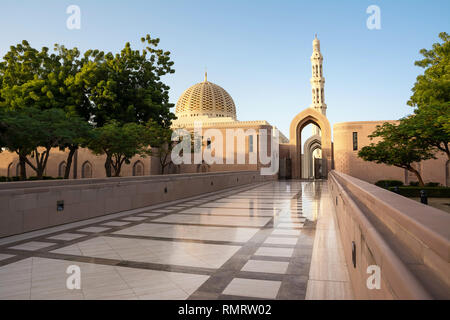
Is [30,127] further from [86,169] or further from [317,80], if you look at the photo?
[317,80]

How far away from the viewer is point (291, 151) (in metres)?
31.1

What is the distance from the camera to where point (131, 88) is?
17031mm

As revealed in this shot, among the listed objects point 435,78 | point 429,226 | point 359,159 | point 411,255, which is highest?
point 435,78

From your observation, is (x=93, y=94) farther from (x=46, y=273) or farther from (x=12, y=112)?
(x=46, y=273)

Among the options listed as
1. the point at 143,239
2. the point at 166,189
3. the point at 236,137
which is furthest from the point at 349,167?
the point at 143,239

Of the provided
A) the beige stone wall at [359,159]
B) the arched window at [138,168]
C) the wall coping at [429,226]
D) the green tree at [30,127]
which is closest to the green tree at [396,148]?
the beige stone wall at [359,159]

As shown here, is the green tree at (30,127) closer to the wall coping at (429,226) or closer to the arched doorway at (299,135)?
the wall coping at (429,226)

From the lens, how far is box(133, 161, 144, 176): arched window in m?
31.0

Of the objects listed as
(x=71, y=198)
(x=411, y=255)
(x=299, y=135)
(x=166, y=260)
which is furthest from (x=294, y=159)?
(x=411, y=255)

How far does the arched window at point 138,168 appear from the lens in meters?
31.0

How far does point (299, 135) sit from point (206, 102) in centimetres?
1917

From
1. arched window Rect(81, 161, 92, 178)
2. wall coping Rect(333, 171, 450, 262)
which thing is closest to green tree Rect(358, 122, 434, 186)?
wall coping Rect(333, 171, 450, 262)

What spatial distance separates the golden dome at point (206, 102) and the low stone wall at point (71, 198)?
3407 centimetres

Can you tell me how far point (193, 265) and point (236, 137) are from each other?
3028cm
